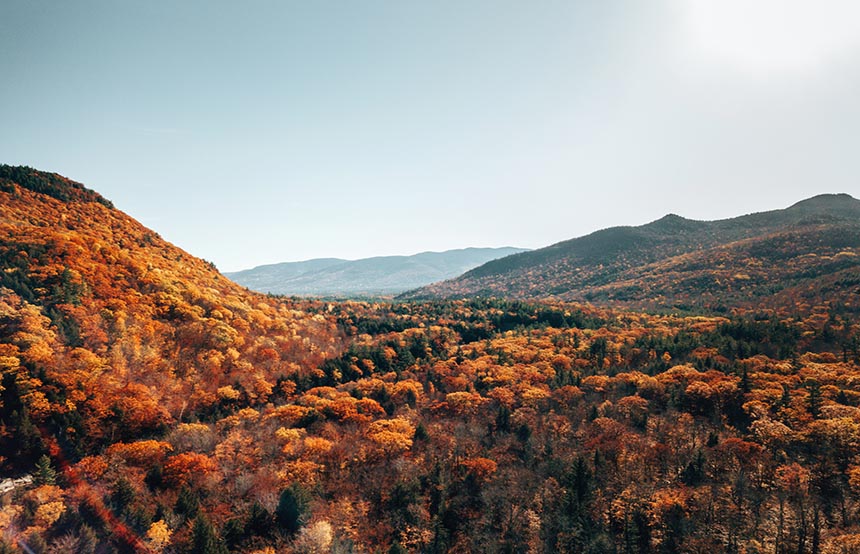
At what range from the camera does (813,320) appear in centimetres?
11775

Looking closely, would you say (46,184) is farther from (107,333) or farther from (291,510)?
(291,510)

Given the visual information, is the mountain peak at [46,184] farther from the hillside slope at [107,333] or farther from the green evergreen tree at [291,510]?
the green evergreen tree at [291,510]

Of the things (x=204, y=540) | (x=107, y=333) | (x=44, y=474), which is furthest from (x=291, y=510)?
(x=107, y=333)

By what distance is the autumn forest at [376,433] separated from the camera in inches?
1855

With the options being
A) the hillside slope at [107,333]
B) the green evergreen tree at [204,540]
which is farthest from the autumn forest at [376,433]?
the hillside slope at [107,333]

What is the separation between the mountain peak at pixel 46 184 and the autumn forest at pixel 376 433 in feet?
15.6

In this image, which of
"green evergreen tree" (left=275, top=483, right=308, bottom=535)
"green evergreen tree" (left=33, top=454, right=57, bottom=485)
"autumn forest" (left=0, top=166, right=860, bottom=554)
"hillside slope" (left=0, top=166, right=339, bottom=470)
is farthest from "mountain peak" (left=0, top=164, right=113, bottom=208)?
"green evergreen tree" (left=275, top=483, right=308, bottom=535)

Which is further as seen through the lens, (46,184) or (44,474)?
(46,184)

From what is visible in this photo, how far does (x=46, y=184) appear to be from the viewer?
5177 inches

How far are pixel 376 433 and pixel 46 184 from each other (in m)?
155

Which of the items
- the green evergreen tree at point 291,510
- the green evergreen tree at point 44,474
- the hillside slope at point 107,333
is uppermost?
the hillside slope at point 107,333

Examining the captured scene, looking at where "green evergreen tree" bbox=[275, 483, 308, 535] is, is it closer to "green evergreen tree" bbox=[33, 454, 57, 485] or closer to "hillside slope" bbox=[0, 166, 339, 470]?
"green evergreen tree" bbox=[33, 454, 57, 485]

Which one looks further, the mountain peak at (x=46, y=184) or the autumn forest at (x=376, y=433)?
the mountain peak at (x=46, y=184)

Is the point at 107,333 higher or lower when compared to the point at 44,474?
higher
